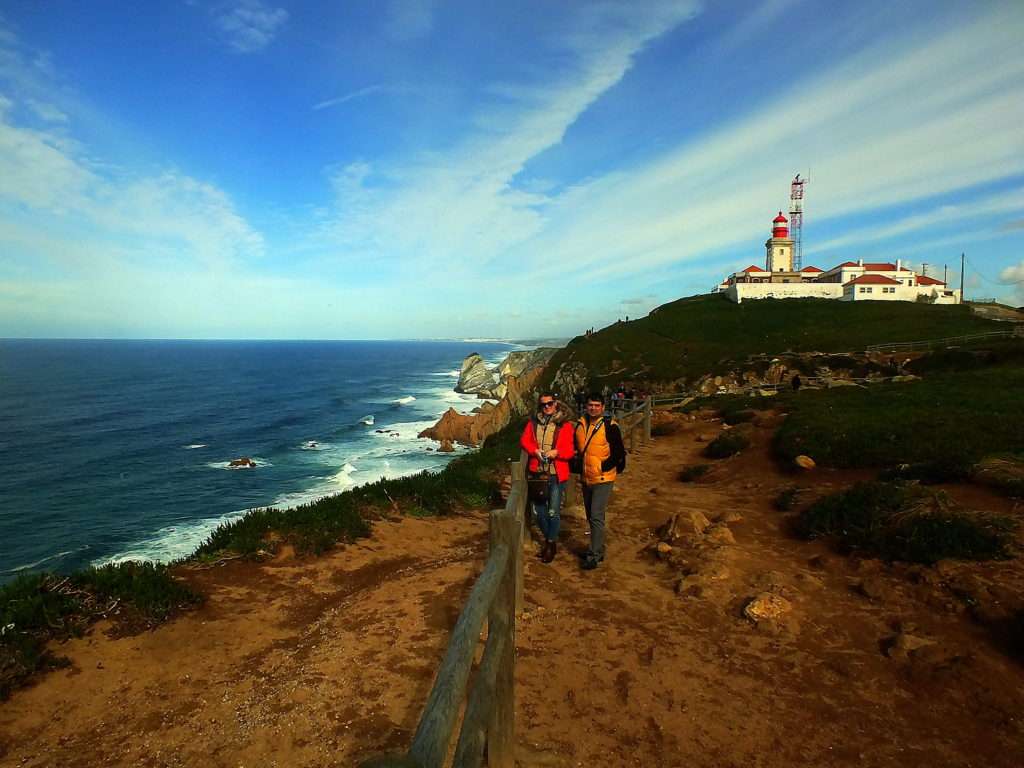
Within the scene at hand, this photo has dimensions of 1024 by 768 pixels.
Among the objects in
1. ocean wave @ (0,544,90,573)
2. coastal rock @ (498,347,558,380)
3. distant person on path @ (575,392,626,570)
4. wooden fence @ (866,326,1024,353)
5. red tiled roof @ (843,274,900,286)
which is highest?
red tiled roof @ (843,274,900,286)

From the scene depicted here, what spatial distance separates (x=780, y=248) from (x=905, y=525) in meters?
92.5

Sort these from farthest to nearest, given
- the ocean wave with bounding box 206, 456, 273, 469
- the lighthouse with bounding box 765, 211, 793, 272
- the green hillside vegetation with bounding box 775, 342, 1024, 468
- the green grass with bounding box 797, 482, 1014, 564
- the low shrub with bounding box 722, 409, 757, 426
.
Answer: the lighthouse with bounding box 765, 211, 793, 272
the ocean wave with bounding box 206, 456, 273, 469
the low shrub with bounding box 722, 409, 757, 426
the green hillside vegetation with bounding box 775, 342, 1024, 468
the green grass with bounding box 797, 482, 1014, 564

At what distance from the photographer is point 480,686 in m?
2.71

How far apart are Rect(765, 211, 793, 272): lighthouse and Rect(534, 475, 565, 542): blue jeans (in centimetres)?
9208

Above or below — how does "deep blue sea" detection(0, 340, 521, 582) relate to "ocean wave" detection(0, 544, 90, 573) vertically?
above

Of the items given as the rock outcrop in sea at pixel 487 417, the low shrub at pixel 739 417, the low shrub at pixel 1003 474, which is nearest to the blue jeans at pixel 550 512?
the low shrub at pixel 1003 474

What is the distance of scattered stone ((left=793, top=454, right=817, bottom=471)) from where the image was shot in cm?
1182

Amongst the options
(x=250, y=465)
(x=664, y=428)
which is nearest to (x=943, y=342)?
(x=664, y=428)

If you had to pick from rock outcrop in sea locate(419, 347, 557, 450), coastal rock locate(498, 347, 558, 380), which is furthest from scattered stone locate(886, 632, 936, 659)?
coastal rock locate(498, 347, 558, 380)

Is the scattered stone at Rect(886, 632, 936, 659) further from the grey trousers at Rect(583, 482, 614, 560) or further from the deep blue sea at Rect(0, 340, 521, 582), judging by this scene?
the deep blue sea at Rect(0, 340, 521, 582)

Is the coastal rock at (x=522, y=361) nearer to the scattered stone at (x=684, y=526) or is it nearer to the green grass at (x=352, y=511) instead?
the green grass at (x=352, y=511)

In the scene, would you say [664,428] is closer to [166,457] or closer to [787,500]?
[787,500]

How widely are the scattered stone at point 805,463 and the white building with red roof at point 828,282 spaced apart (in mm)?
71308

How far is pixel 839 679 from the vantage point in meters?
4.82
